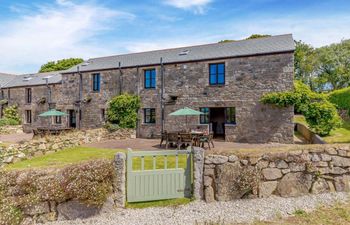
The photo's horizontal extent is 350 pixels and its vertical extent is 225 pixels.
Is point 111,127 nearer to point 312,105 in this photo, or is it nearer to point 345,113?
point 312,105

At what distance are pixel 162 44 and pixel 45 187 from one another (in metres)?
24.3

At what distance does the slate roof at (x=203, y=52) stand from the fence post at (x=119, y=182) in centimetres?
1328

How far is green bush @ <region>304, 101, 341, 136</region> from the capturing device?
1513 centimetres

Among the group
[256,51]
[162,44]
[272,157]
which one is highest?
[162,44]

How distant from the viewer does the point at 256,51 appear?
53.5 feet

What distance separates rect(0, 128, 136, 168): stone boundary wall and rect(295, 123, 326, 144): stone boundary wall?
1317 cm

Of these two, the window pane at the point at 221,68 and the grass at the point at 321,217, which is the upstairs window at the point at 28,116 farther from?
the grass at the point at 321,217

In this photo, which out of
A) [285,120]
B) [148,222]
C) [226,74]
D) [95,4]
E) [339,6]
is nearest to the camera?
[148,222]

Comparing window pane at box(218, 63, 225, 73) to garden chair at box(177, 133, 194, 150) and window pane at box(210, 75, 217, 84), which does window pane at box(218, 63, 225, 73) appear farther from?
garden chair at box(177, 133, 194, 150)

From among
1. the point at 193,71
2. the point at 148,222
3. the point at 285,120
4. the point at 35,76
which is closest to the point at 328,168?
the point at 148,222

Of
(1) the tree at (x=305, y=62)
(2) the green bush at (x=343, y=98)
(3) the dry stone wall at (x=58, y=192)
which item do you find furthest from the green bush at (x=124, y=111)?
(1) the tree at (x=305, y=62)

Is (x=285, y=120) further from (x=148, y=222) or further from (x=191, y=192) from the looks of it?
(x=148, y=222)

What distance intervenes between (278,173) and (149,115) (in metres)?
14.6

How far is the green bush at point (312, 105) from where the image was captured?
14992 millimetres
